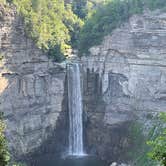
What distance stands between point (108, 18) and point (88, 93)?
617cm

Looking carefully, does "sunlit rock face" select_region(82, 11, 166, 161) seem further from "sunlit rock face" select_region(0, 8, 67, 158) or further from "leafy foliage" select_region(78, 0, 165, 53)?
"sunlit rock face" select_region(0, 8, 67, 158)

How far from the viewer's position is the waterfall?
36.9 meters

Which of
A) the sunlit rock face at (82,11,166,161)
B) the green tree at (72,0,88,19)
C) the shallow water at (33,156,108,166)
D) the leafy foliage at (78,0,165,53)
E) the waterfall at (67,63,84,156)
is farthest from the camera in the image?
the green tree at (72,0,88,19)

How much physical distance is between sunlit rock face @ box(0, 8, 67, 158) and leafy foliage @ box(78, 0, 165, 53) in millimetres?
3498

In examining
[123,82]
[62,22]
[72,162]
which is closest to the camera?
[72,162]

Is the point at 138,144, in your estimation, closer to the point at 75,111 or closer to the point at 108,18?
the point at 75,111

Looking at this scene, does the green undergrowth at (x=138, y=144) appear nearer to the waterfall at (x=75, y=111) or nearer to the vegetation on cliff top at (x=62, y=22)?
the waterfall at (x=75, y=111)

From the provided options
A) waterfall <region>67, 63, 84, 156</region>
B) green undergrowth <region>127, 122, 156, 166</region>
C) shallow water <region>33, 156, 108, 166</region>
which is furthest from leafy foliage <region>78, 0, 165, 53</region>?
Answer: shallow water <region>33, 156, 108, 166</region>

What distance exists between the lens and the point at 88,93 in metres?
37.5

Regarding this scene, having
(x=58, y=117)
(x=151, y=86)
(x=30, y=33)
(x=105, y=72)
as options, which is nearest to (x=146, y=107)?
(x=151, y=86)

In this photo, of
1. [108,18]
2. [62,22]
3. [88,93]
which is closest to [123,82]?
[88,93]

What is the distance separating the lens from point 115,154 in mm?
35562

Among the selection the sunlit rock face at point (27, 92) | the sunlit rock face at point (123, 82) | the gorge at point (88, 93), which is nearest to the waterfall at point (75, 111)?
the gorge at point (88, 93)

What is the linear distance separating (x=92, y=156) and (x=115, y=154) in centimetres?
180
